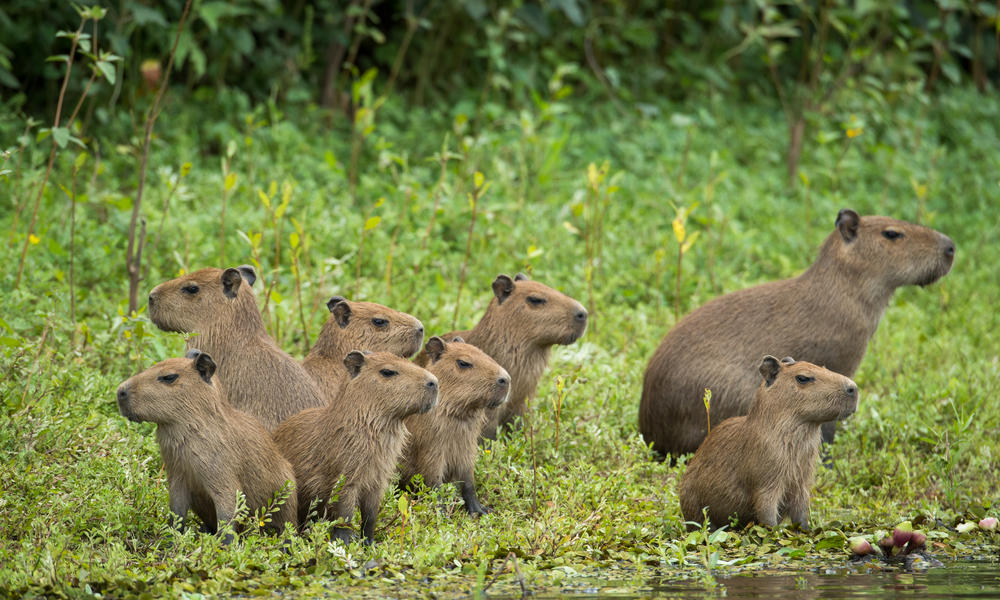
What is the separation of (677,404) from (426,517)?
1.70 meters

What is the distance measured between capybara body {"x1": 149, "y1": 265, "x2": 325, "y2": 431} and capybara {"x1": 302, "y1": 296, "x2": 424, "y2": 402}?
0.28 m

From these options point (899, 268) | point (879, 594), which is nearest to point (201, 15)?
point (899, 268)

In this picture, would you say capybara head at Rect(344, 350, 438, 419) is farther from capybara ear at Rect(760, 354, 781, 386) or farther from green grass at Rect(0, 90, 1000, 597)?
capybara ear at Rect(760, 354, 781, 386)

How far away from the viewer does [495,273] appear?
8.19m

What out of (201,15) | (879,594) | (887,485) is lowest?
(887,485)

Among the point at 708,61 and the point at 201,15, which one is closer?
the point at 201,15

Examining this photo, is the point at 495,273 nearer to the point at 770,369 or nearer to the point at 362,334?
the point at 362,334

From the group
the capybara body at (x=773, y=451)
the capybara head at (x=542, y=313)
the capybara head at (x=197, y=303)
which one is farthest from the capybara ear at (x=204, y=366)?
the capybara body at (x=773, y=451)

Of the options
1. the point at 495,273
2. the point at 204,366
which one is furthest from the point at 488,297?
the point at 204,366

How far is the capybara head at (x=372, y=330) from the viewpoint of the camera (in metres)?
5.51

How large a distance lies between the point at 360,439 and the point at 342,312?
3.54 feet

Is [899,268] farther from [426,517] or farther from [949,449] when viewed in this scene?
[426,517]

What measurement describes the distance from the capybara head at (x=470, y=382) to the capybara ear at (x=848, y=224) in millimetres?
2312

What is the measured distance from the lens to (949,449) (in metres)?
5.87
